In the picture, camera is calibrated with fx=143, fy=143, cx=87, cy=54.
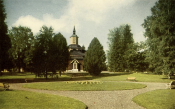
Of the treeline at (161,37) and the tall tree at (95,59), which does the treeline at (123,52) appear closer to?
the tall tree at (95,59)

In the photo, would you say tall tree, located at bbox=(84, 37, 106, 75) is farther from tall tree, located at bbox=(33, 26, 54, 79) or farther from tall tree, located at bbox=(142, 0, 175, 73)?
tall tree, located at bbox=(33, 26, 54, 79)

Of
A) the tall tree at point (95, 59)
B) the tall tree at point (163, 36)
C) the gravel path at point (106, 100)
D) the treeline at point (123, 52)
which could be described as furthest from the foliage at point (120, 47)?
the gravel path at point (106, 100)

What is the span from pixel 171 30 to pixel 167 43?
216 centimetres

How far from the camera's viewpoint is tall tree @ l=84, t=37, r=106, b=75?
36.4 meters

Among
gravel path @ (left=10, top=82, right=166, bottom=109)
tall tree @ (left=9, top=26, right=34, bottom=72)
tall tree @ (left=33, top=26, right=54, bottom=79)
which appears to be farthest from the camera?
tall tree @ (left=9, top=26, right=34, bottom=72)

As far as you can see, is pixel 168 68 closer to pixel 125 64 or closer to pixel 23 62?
pixel 125 64

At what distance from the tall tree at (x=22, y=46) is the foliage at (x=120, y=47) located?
29.6 meters

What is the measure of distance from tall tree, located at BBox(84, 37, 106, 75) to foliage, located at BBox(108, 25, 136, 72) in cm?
1987

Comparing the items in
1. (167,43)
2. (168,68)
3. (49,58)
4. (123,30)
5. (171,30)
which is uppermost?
(123,30)

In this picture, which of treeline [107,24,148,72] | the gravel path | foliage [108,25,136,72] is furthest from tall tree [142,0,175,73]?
foliage [108,25,136,72]

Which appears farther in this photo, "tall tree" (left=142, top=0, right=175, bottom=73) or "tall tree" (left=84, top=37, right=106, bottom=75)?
"tall tree" (left=84, top=37, right=106, bottom=75)

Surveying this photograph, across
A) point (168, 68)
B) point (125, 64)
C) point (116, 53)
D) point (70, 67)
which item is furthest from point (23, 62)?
point (168, 68)

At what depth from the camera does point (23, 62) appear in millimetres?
49125

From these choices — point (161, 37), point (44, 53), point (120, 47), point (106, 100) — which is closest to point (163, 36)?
point (161, 37)
